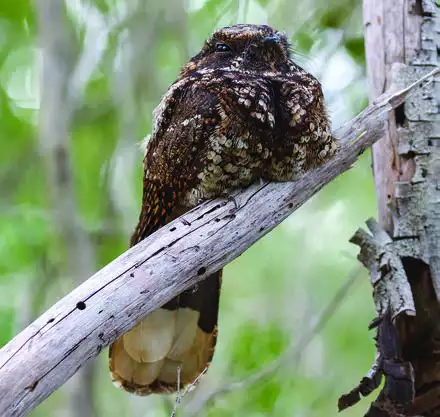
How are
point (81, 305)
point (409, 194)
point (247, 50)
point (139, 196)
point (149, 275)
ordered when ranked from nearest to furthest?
point (81, 305) → point (149, 275) → point (247, 50) → point (409, 194) → point (139, 196)

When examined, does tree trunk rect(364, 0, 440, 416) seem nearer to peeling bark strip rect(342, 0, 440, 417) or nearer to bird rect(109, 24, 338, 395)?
peeling bark strip rect(342, 0, 440, 417)

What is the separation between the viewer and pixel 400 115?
112 inches

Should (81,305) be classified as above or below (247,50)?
below

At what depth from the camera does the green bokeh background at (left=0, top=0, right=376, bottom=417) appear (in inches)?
144

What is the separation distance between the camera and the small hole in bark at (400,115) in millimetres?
2838

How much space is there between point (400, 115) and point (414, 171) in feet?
0.84

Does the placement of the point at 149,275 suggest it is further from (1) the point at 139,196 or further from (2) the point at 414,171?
(1) the point at 139,196

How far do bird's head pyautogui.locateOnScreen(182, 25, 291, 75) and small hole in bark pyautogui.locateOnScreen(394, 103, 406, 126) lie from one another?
1.88 ft

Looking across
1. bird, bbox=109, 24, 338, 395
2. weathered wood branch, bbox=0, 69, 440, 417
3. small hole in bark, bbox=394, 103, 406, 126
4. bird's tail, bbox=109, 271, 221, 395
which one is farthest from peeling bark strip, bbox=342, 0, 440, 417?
bird's tail, bbox=109, 271, 221, 395

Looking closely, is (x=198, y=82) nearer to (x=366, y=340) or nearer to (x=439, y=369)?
(x=439, y=369)

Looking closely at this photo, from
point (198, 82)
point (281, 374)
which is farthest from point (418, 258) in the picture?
point (281, 374)

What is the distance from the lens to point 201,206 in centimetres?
241

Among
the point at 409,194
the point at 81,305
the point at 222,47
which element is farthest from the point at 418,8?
the point at 81,305

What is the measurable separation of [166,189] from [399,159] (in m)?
1.05
